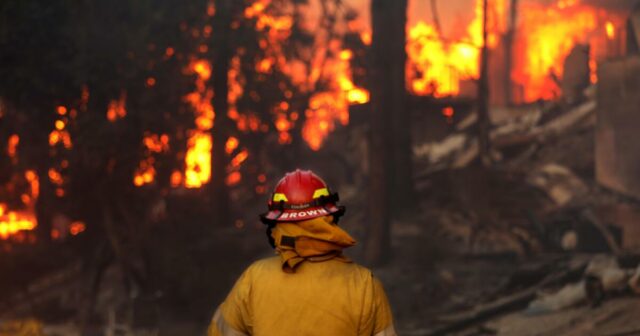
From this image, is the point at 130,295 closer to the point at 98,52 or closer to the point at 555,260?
the point at 98,52

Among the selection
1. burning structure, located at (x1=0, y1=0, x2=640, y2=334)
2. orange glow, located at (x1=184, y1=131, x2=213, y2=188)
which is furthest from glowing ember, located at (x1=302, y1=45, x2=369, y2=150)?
orange glow, located at (x1=184, y1=131, x2=213, y2=188)

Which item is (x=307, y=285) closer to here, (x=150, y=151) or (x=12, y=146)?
(x=150, y=151)

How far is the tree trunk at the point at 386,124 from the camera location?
1736cm

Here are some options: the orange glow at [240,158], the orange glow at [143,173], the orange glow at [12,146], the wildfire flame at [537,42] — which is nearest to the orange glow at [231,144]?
the orange glow at [240,158]

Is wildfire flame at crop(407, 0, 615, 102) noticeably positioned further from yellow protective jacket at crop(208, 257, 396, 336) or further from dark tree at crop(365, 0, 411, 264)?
yellow protective jacket at crop(208, 257, 396, 336)

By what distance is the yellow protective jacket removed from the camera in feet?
11.8

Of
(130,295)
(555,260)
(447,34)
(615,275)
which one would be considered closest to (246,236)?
(130,295)

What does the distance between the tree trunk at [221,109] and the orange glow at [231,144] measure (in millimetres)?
522

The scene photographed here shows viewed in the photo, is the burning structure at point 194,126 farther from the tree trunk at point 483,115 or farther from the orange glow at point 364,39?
the orange glow at point 364,39

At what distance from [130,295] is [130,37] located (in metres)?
4.91

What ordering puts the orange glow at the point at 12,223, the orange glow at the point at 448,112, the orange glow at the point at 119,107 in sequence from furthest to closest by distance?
the orange glow at the point at 448,112, the orange glow at the point at 12,223, the orange glow at the point at 119,107

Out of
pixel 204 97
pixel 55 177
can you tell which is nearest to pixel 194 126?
pixel 55 177

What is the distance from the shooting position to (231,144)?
24.5 meters

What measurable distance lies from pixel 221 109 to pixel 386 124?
5.15 m
